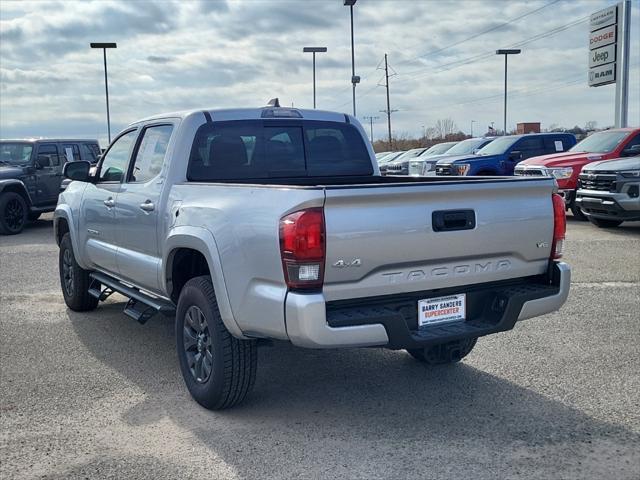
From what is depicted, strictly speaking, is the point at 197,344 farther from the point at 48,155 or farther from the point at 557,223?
the point at 48,155

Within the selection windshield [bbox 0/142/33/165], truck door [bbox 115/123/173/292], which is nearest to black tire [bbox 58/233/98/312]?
truck door [bbox 115/123/173/292]

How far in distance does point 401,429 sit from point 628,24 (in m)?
22.2

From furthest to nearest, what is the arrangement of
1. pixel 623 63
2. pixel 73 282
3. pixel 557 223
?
pixel 623 63, pixel 73 282, pixel 557 223

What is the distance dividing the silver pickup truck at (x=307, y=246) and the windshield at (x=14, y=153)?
35.3ft

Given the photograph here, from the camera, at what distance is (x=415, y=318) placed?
399 cm

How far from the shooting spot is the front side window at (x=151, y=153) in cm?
525

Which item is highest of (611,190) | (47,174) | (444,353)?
(47,174)

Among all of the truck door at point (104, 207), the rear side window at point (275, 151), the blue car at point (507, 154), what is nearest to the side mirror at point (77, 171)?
the truck door at point (104, 207)

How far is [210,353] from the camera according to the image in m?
4.43

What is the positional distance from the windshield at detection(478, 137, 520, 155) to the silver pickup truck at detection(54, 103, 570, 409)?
1254cm

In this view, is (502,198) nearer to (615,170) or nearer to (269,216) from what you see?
(269,216)

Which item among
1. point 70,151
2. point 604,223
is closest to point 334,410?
point 604,223

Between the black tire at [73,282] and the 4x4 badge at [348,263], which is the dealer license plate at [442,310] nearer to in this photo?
the 4x4 badge at [348,263]

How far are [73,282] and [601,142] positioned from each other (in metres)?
11.7
